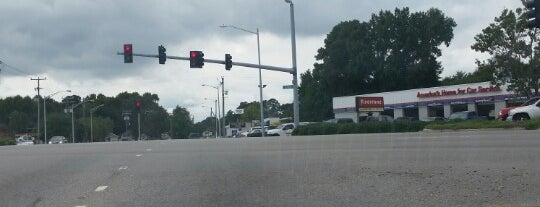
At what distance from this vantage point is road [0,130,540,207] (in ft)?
37.3

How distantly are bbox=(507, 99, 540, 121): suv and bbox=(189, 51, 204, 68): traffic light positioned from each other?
701 inches

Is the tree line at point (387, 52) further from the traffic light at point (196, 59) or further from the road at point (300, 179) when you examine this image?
the road at point (300, 179)

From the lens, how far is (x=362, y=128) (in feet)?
147

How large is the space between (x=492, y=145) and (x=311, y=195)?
31.2 feet

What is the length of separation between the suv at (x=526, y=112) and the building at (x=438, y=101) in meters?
17.2

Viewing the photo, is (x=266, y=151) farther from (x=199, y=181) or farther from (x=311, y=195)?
(x=311, y=195)

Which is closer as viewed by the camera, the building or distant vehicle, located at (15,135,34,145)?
the building

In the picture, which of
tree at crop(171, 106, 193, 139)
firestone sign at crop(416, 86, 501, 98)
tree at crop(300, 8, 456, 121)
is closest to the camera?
firestone sign at crop(416, 86, 501, 98)

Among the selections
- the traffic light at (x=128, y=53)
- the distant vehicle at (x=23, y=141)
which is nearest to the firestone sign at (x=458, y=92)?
the traffic light at (x=128, y=53)

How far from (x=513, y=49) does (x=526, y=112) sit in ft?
27.6

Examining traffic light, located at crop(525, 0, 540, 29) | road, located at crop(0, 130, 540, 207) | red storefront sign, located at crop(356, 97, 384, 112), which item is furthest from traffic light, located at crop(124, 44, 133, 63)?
traffic light, located at crop(525, 0, 540, 29)

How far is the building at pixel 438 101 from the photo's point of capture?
5929cm

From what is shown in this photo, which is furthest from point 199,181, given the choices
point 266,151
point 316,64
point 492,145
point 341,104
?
point 316,64

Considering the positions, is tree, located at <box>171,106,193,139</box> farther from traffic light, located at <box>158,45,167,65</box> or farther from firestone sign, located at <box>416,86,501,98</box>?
traffic light, located at <box>158,45,167,65</box>
